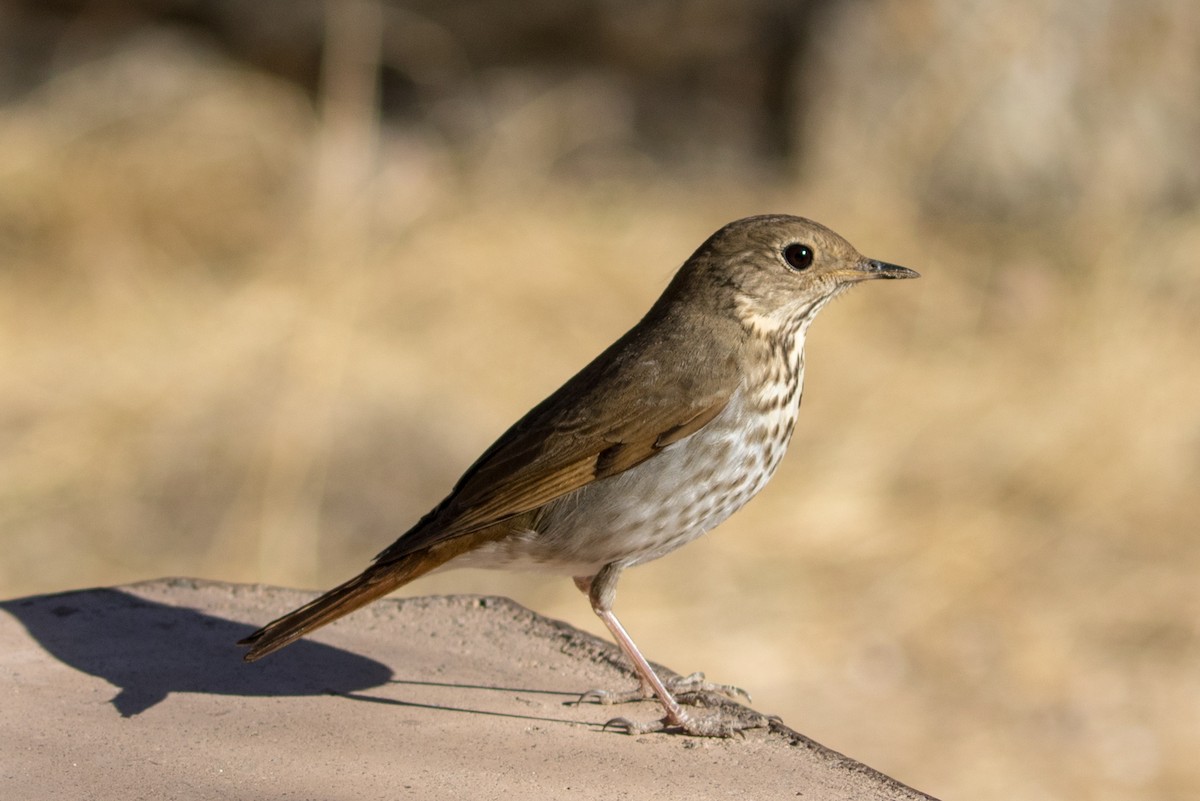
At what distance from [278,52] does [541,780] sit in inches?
276

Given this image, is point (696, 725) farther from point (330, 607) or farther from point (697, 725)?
point (330, 607)

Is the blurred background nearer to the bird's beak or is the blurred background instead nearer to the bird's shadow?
the bird's shadow

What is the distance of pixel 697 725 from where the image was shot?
365 centimetres

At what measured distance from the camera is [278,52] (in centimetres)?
957

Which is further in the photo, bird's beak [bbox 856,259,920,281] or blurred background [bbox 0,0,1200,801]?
blurred background [bbox 0,0,1200,801]

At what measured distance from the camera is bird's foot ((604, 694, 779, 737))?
3.65m

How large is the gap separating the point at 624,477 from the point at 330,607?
688mm

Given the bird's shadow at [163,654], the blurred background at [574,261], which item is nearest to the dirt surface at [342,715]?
the bird's shadow at [163,654]

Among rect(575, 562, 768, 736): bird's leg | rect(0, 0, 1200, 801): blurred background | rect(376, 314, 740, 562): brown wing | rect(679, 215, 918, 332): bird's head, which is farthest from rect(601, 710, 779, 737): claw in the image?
rect(0, 0, 1200, 801): blurred background

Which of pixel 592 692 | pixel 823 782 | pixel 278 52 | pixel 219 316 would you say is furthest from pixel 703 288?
pixel 278 52

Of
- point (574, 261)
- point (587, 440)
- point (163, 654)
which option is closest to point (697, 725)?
point (587, 440)

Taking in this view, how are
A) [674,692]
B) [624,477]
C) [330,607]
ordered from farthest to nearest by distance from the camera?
[674,692], [624,477], [330,607]

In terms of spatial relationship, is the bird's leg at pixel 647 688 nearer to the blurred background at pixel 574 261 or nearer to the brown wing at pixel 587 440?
the brown wing at pixel 587 440

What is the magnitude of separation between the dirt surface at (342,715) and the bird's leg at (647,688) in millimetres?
34
